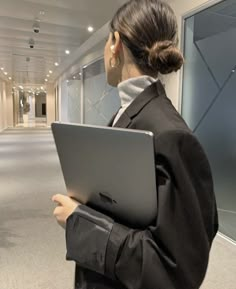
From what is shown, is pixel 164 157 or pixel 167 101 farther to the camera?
pixel 167 101

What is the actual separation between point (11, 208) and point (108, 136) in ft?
13.1

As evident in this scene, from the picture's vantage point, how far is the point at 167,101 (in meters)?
0.81

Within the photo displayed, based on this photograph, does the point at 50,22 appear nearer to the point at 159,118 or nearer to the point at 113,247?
the point at 159,118

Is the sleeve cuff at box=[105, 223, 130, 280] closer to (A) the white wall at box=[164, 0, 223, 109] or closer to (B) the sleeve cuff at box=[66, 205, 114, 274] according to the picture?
(B) the sleeve cuff at box=[66, 205, 114, 274]

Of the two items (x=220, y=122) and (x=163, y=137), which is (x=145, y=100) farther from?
(x=220, y=122)

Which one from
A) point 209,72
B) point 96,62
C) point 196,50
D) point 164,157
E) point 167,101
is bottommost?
point 164,157

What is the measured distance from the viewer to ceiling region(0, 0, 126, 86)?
5497 millimetres

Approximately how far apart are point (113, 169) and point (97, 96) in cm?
841

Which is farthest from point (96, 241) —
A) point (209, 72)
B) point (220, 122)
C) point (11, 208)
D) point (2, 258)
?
point (11, 208)

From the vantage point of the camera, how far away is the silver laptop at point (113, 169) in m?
0.66

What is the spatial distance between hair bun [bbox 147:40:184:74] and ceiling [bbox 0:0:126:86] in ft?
16.6

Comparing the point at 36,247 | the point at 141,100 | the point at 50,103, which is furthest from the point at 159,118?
the point at 50,103

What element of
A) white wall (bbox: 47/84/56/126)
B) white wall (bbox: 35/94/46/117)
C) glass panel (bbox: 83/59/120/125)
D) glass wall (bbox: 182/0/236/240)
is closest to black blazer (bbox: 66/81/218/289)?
glass wall (bbox: 182/0/236/240)

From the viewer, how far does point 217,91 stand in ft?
11.3
